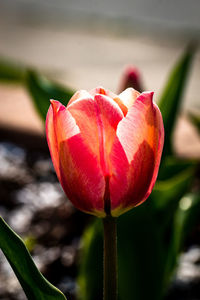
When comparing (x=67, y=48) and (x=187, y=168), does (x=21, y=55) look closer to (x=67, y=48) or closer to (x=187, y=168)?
(x=67, y=48)

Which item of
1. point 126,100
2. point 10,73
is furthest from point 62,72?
point 126,100

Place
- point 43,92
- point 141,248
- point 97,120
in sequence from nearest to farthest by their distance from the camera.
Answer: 1. point 97,120
2. point 141,248
3. point 43,92

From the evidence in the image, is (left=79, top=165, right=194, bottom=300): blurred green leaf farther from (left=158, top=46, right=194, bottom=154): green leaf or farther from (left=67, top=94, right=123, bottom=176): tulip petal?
(left=67, top=94, right=123, bottom=176): tulip petal

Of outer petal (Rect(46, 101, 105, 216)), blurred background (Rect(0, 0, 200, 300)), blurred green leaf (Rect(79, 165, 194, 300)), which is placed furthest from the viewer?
blurred background (Rect(0, 0, 200, 300))

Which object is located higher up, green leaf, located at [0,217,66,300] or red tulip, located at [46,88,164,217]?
red tulip, located at [46,88,164,217]

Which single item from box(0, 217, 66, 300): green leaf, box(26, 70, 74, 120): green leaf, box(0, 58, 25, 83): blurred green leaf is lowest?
box(0, 58, 25, 83): blurred green leaf

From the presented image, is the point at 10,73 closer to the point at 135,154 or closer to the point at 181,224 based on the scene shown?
the point at 181,224

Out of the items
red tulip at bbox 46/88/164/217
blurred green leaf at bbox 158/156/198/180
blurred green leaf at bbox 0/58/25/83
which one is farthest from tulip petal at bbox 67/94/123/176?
blurred green leaf at bbox 0/58/25/83
